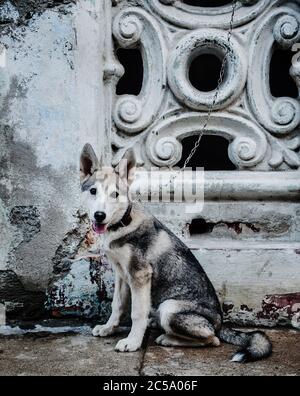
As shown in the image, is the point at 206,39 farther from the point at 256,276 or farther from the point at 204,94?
the point at 256,276

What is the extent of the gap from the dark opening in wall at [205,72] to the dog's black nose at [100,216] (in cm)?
235

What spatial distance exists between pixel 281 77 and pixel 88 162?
6.59 feet

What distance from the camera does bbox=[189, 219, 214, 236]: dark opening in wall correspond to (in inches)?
199

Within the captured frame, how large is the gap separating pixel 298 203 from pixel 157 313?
1415 millimetres

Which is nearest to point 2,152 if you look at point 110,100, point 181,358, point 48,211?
point 48,211

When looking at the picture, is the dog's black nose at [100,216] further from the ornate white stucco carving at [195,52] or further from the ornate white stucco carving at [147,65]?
the ornate white stucco carving at [195,52]

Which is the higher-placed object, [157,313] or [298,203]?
[298,203]

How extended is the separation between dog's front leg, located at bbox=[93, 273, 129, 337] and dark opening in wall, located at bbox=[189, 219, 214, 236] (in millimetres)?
867

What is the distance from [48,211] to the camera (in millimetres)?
4789

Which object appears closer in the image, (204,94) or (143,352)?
(143,352)

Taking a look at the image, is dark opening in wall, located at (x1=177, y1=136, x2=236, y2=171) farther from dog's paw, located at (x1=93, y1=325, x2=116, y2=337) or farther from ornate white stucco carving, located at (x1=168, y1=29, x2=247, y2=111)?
dog's paw, located at (x1=93, y1=325, x2=116, y2=337)

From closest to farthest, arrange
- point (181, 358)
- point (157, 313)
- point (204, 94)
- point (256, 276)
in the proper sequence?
1. point (181, 358)
2. point (157, 313)
3. point (256, 276)
4. point (204, 94)

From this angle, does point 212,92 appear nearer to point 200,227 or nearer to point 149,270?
point 200,227

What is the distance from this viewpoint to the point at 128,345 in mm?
4129
